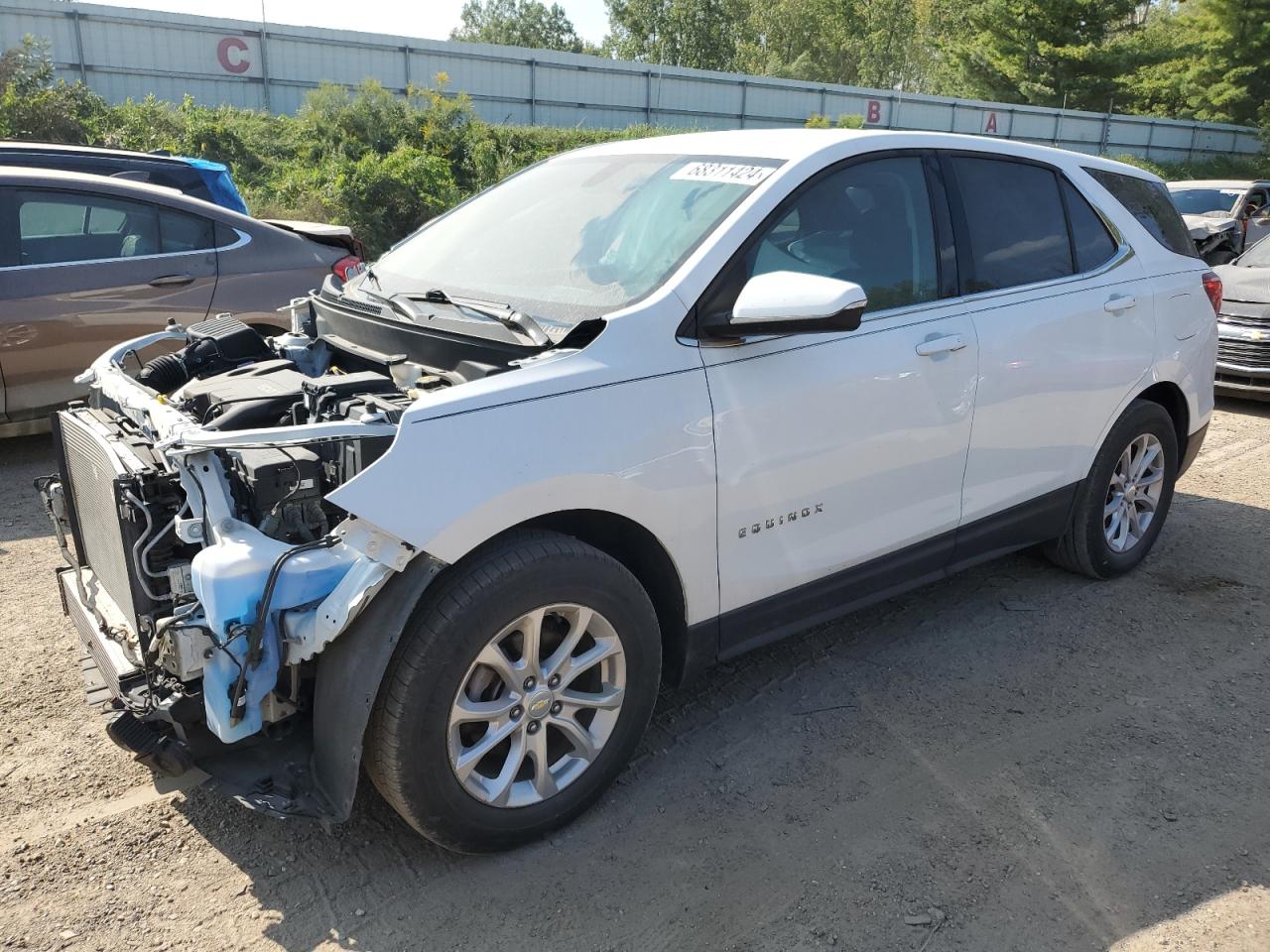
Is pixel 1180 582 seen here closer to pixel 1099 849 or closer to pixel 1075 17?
pixel 1099 849

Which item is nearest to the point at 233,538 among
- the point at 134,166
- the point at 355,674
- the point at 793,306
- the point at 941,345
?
the point at 355,674

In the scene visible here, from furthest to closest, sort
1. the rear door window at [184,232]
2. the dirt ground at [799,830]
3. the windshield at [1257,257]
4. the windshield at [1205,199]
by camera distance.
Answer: the windshield at [1205,199]
the windshield at [1257,257]
the rear door window at [184,232]
the dirt ground at [799,830]

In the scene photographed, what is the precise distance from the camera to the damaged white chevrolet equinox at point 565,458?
2.52m

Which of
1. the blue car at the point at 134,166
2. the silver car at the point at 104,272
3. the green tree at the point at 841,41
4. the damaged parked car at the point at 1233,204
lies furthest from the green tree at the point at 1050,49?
the silver car at the point at 104,272

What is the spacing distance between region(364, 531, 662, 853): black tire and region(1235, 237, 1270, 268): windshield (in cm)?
899

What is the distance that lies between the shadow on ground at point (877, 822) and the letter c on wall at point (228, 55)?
25.5 m

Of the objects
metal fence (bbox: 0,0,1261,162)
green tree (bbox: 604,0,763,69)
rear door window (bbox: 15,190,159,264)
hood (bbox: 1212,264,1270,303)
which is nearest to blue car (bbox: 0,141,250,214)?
rear door window (bbox: 15,190,159,264)

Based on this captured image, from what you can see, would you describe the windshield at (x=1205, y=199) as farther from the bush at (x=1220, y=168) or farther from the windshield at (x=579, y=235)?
the bush at (x=1220, y=168)

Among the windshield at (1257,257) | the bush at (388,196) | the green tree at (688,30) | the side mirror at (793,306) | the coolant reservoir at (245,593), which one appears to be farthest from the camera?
the green tree at (688,30)

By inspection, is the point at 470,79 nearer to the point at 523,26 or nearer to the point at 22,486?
the point at 22,486

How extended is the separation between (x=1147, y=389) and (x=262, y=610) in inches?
158

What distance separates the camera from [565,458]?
268 cm

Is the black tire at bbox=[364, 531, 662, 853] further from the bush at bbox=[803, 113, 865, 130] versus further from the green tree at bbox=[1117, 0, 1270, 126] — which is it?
the green tree at bbox=[1117, 0, 1270, 126]

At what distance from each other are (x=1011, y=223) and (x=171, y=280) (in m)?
4.77
